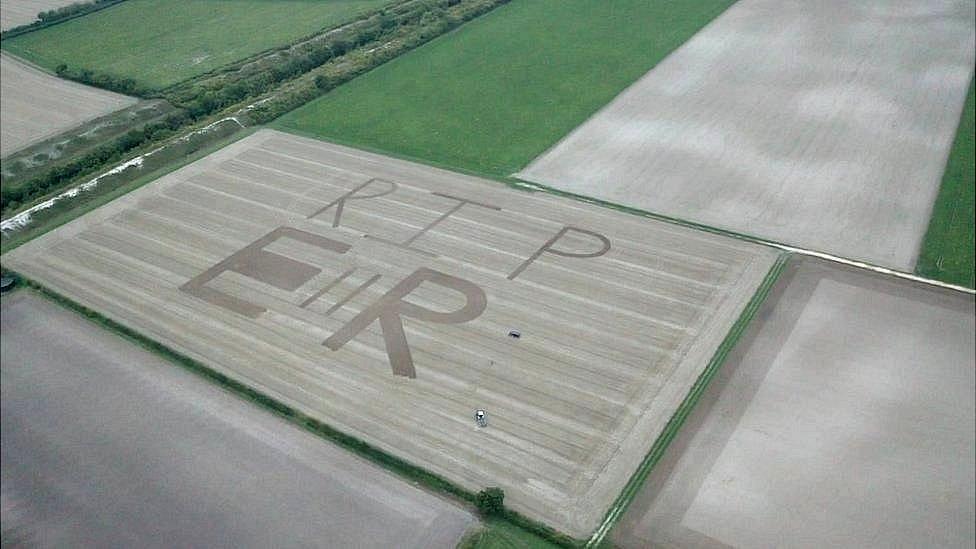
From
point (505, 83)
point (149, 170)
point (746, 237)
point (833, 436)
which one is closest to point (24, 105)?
point (149, 170)

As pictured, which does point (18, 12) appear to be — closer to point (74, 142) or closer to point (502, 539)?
point (74, 142)

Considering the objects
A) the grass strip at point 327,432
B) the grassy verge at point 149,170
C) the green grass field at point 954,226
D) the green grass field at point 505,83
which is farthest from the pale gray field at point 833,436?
the grassy verge at point 149,170

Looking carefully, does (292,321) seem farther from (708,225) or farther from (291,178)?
(708,225)

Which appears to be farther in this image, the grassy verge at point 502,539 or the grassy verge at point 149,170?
the grassy verge at point 149,170

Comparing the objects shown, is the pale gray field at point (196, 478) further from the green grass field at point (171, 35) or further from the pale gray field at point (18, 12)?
the green grass field at point (171, 35)

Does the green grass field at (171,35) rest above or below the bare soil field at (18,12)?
below
